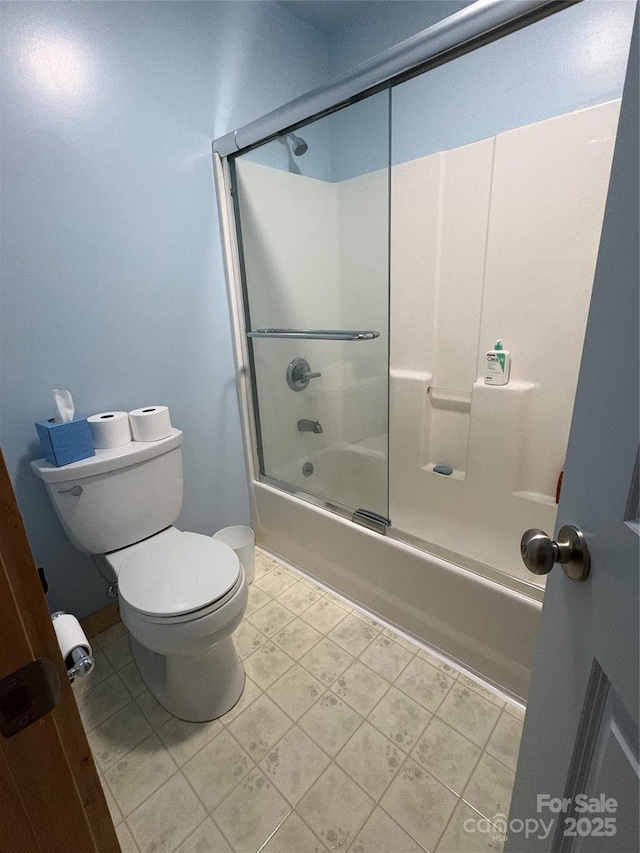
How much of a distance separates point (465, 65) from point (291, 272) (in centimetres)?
103

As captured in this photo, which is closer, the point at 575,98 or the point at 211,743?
the point at 211,743

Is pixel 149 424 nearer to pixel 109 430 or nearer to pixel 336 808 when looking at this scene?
pixel 109 430

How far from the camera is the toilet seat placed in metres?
1.12

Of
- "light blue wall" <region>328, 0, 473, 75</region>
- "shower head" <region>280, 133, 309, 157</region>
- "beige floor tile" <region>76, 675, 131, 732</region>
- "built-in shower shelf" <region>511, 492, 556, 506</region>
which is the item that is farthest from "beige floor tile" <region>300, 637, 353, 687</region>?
"light blue wall" <region>328, 0, 473, 75</region>

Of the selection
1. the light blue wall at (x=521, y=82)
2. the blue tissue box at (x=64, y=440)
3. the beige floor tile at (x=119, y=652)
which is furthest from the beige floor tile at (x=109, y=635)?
the light blue wall at (x=521, y=82)

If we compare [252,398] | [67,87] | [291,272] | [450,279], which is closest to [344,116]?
[291,272]

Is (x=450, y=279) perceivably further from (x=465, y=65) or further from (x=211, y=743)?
(x=211, y=743)

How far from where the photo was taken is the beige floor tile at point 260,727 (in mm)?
1183

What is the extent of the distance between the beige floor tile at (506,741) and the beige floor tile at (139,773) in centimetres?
91

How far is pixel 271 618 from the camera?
65.1 inches

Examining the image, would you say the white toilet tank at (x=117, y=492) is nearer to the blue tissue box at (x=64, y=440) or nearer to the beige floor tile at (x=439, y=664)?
the blue tissue box at (x=64, y=440)

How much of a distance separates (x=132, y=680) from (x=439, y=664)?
108cm

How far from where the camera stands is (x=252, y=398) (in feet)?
6.42

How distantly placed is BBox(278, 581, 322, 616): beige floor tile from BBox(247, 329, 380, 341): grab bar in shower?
1.11 m
